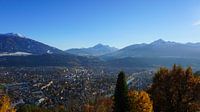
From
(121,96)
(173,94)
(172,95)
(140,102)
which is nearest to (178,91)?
(173,94)

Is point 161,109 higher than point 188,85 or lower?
lower

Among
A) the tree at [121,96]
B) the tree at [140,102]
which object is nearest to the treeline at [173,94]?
the tree at [140,102]

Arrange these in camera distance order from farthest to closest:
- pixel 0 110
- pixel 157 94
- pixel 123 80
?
1. pixel 157 94
2. pixel 0 110
3. pixel 123 80

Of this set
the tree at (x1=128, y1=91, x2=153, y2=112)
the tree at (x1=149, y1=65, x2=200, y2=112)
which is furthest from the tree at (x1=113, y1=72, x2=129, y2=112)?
the tree at (x1=149, y1=65, x2=200, y2=112)

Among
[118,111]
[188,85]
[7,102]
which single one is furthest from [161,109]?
[7,102]

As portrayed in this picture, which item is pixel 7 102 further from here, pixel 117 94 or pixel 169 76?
pixel 169 76

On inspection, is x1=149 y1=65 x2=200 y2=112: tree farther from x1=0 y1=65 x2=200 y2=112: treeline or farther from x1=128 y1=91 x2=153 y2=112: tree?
x1=128 y1=91 x2=153 y2=112: tree
